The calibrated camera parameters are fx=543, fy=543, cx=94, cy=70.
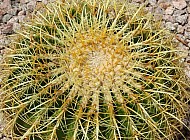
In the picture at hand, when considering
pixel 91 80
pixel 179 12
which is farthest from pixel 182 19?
pixel 91 80

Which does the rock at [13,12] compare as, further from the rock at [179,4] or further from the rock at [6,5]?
the rock at [179,4]

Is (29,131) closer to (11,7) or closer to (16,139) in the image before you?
(16,139)

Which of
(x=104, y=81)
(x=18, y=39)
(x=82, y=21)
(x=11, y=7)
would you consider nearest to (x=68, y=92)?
(x=104, y=81)

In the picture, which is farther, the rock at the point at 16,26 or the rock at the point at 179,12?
the rock at the point at 179,12

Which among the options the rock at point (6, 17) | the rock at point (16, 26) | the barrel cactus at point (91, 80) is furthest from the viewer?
the rock at point (6, 17)

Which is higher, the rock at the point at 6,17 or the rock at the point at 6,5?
the rock at the point at 6,5

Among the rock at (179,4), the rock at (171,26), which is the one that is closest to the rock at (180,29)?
the rock at (171,26)

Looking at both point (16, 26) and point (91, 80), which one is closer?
point (91, 80)

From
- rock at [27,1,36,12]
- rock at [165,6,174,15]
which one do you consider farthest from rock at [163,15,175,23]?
rock at [27,1,36,12]

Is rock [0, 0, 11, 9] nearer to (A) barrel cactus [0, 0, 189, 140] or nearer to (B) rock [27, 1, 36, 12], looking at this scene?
(B) rock [27, 1, 36, 12]

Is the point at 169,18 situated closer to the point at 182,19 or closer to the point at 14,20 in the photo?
the point at 182,19
